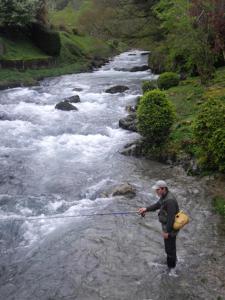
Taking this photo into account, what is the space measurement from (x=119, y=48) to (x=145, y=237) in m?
53.6

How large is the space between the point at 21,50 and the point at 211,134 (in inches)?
1059

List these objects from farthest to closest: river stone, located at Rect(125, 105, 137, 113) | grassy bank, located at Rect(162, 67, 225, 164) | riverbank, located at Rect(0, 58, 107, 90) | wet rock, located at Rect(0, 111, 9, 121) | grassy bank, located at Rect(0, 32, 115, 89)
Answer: grassy bank, located at Rect(0, 32, 115, 89) → riverbank, located at Rect(0, 58, 107, 90) → river stone, located at Rect(125, 105, 137, 113) → wet rock, located at Rect(0, 111, 9, 121) → grassy bank, located at Rect(162, 67, 225, 164)

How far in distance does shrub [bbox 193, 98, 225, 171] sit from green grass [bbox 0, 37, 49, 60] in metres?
23.1

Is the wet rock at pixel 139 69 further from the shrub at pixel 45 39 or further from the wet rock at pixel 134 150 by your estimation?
the wet rock at pixel 134 150

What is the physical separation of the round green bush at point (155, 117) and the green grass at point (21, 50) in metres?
20.3

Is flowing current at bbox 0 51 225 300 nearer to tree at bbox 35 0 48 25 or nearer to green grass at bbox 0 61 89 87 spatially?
green grass at bbox 0 61 89 87

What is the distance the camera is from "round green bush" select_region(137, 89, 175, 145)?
16484 mm

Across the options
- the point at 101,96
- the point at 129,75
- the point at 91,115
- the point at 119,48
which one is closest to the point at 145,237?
the point at 91,115

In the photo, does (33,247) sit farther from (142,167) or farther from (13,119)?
(13,119)

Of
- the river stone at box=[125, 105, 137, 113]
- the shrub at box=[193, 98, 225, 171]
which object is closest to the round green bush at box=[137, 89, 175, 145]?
the shrub at box=[193, 98, 225, 171]

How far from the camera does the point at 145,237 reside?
1095 centimetres

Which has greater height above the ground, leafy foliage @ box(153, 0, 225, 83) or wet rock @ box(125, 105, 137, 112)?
leafy foliage @ box(153, 0, 225, 83)

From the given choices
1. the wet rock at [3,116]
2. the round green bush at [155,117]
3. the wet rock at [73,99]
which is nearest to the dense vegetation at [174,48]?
the round green bush at [155,117]

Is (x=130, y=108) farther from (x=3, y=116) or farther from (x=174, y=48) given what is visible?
(x=174, y=48)
